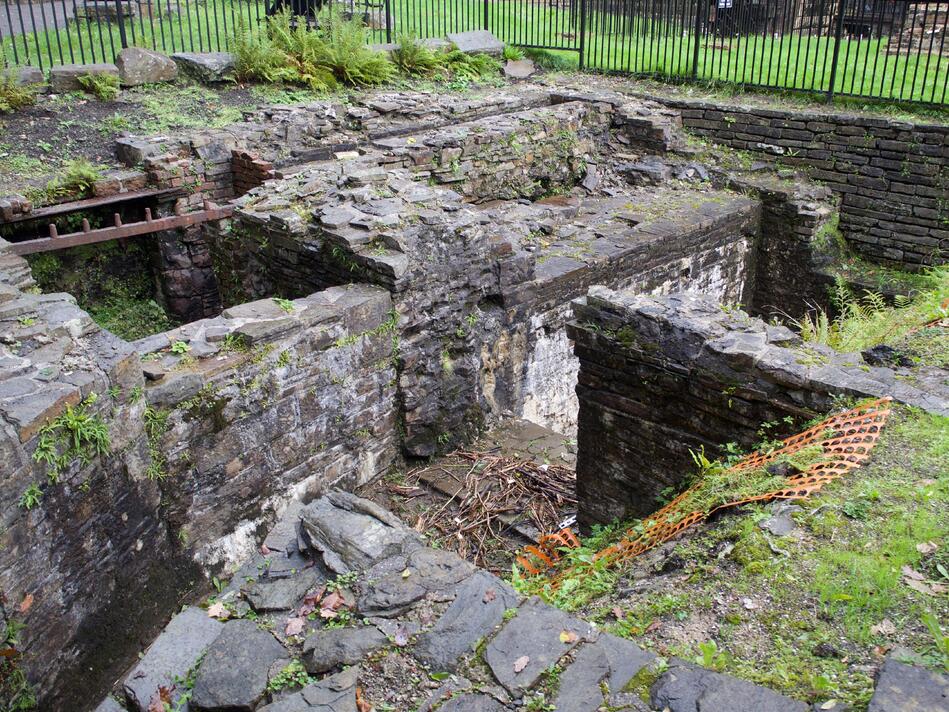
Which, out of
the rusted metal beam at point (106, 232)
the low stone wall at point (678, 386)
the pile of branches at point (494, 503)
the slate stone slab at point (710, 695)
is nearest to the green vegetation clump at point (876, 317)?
the low stone wall at point (678, 386)

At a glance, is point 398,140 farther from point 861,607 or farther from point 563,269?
point 861,607

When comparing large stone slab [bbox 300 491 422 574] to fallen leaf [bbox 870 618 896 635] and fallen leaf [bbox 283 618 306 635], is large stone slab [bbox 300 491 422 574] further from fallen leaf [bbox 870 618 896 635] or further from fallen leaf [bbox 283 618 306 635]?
fallen leaf [bbox 870 618 896 635]

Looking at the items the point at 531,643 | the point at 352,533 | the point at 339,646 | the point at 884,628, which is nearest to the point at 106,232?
the point at 352,533

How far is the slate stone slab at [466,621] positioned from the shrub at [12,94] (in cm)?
882

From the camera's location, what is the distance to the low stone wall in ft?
15.7

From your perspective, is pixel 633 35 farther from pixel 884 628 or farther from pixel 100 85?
pixel 884 628

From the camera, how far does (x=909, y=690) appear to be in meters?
2.65

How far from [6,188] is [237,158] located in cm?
235

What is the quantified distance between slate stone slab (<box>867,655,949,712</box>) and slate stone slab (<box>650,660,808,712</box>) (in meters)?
0.25

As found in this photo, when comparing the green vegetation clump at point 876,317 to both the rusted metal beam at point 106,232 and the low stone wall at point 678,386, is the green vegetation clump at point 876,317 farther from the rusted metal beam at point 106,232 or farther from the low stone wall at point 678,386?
the rusted metal beam at point 106,232

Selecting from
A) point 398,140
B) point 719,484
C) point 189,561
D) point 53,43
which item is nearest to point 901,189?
point 398,140

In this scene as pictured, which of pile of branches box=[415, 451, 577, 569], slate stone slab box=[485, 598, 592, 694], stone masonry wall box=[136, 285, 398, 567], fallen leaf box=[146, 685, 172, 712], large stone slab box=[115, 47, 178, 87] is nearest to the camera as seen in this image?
slate stone slab box=[485, 598, 592, 694]

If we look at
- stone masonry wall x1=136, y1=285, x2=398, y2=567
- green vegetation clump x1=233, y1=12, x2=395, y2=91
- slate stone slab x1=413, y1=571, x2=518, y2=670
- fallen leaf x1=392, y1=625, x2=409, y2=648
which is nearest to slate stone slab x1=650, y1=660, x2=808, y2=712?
slate stone slab x1=413, y1=571, x2=518, y2=670

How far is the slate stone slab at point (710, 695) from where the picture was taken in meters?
2.69
